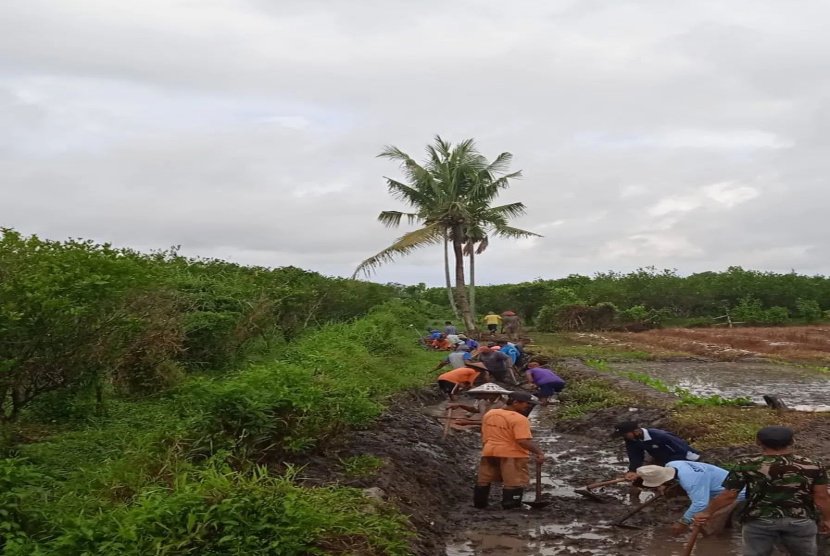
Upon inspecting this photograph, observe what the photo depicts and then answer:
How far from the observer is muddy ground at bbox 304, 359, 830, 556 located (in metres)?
6.55

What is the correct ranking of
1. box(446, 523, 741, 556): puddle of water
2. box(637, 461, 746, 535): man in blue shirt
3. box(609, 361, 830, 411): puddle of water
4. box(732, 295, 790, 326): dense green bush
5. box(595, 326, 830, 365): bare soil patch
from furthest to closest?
1. box(732, 295, 790, 326): dense green bush
2. box(595, 326, 830, 365): bare soil patch
3. box(609, 361, 830, 411): puddle of water
4. box(446, 523, 741, 556): puddle of water
5. box(637, 461, 746, 535): man in blue shirt

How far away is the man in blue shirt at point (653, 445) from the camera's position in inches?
296

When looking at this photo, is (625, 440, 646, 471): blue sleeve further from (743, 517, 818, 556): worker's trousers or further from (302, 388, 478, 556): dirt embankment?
(743, 517, 818, 556): worker's trousers

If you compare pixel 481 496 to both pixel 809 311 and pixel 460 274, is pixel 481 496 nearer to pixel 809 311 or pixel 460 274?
pixel 460 274

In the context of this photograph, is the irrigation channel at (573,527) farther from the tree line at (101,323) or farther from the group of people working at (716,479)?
the tree line at (101,323)

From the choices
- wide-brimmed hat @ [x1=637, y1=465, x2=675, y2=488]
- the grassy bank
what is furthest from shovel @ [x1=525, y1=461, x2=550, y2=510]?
the grassy bank

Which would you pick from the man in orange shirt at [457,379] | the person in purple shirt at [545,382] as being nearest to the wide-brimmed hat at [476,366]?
the man in orange shirt at [457,379]

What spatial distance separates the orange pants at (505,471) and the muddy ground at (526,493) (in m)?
0.30

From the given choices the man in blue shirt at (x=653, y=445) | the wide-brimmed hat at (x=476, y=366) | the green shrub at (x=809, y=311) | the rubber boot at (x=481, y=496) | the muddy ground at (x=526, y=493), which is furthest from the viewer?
the green shrub at (x=809, y=311)

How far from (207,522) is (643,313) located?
36.2 metres

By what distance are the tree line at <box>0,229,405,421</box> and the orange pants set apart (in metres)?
4.21

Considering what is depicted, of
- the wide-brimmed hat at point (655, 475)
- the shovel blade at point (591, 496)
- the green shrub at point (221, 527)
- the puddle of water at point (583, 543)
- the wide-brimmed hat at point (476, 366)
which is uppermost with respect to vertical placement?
the wide-brimmed hat at point (476, 366)

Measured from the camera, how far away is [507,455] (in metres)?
7.75

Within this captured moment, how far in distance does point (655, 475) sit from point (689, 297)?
125ft
